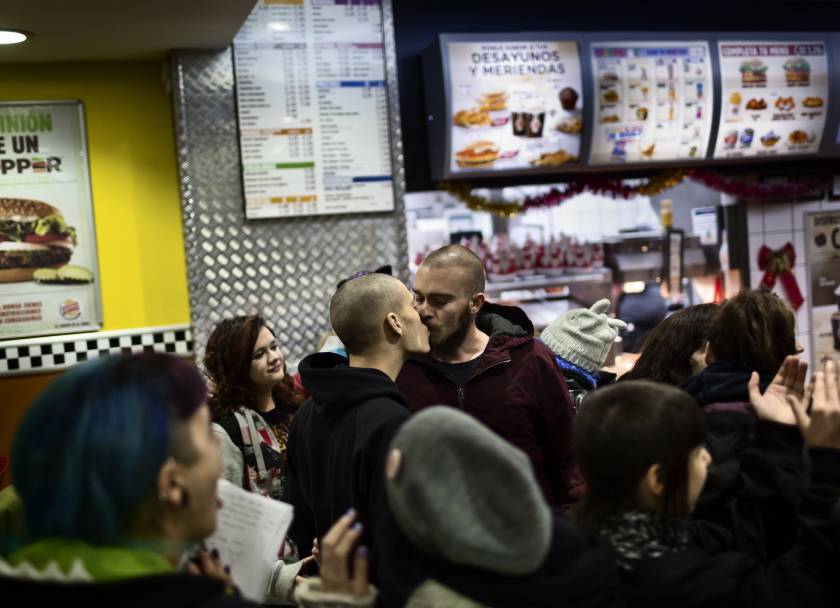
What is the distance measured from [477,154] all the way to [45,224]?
2589 millimetres

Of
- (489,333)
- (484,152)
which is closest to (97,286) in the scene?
(484,152)

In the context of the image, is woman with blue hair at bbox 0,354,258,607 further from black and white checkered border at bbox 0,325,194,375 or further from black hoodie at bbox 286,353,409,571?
black and white checkered border at bbox 0,325,194,375

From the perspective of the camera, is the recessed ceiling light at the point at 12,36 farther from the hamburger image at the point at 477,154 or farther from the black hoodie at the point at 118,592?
the black hoodie at the point at 118,592

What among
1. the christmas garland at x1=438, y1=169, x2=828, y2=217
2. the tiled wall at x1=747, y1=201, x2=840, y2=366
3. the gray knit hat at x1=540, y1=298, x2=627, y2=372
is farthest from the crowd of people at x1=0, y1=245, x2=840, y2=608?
the tiled wall at x1=747, y1=201, x2=840, y2=366

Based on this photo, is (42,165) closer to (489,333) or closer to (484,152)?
(484,152)

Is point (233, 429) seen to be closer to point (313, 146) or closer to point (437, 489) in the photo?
point (437, 489)

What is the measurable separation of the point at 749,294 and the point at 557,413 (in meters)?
0.91

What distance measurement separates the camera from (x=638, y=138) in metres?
6.47

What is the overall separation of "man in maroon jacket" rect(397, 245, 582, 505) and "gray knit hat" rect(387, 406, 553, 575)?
1765 mm

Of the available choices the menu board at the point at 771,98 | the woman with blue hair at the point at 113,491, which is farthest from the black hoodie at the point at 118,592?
the menu board at the point at 771,98

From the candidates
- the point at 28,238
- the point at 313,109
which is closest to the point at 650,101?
the point at 313,109

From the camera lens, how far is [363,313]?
2.77 meters

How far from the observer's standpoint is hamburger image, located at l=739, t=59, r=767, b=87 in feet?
21.9

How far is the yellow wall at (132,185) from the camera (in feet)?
18.9
